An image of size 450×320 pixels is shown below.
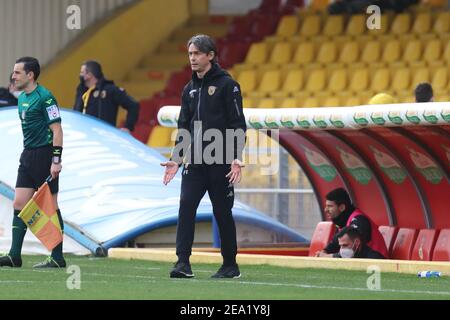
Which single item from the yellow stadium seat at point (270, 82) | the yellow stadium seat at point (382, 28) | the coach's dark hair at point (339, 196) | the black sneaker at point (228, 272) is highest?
the yellow stadium seat at point (382, 28)

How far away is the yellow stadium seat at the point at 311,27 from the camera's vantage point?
2603cm

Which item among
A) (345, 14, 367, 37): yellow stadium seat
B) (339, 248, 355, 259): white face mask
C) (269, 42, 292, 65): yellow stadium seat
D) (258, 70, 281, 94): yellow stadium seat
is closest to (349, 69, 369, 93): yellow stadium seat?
(345, 14, 367, 37): yellow stadium seat

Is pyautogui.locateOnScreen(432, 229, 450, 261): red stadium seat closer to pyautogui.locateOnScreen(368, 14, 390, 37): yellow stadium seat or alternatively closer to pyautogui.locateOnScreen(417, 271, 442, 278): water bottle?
pyautogui.locateOnScreen(417, 271, 442, 278): water bottle

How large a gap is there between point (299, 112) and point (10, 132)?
4.70 metres

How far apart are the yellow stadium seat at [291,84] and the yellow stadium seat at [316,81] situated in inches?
8.3

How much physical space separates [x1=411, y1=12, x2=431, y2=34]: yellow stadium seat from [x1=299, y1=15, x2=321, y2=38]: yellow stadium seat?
2.11m

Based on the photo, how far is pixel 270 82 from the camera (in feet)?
83.0

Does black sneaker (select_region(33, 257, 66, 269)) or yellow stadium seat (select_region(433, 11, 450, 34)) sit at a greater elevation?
yellow stadium seat (select_region(433, 11, 450, 34))

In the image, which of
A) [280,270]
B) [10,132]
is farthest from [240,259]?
[10,132]

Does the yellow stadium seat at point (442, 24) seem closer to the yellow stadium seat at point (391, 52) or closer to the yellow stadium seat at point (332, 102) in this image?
the yellow stadium seat at point (391, 52)

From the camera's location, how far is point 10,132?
1683 centimetres

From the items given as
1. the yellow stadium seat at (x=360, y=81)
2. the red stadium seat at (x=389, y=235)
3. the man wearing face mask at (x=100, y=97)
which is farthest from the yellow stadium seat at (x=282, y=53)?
the red stadium seat at (x=389, y=235)

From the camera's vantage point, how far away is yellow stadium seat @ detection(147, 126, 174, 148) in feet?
77.3

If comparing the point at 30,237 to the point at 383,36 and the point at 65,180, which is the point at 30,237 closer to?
the point at 65,180
